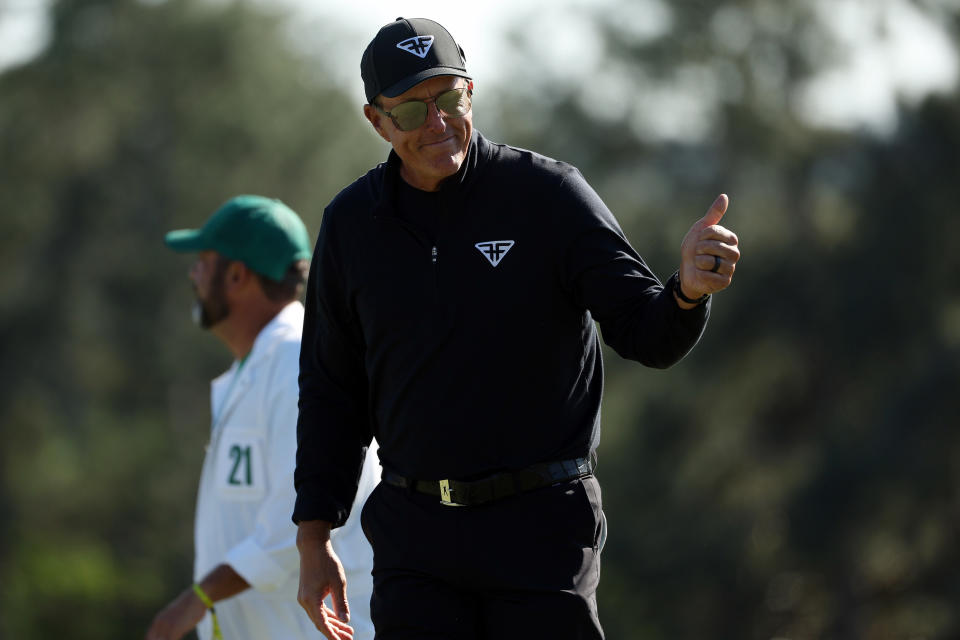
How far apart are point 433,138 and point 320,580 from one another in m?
1.24

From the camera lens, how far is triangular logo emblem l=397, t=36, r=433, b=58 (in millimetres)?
4043

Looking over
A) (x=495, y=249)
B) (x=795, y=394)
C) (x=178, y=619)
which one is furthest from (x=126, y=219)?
(x=495, y=249)

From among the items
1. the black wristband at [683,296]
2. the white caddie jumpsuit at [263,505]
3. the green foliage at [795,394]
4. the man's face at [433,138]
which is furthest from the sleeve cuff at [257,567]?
the green foliage at [795,394]

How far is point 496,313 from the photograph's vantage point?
155 inches

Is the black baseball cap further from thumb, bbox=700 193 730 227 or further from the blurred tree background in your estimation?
the blurred tree background

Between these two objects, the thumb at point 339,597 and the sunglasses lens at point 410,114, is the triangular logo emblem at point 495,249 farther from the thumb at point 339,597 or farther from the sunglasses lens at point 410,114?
the thumb at point 339,597

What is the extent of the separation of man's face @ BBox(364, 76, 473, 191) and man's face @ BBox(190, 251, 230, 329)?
78.2 inches

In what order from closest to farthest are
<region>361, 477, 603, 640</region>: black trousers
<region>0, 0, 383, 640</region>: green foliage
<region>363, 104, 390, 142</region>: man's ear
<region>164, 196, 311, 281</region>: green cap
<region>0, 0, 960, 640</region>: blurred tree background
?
<region>361, 477, 603, 640</region>: black trousers
<region>363, 104, 390, 142</region>: man's ear
<region>164, 196, 311, 281</region>: green cap
<region>0, 0, 960, 640</region>: blurred tree background
<region>0, 0, 383, 640</region>: green foliage

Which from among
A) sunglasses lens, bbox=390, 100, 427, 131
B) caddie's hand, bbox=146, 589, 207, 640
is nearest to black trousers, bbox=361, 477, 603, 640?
sunglasses lens, bbox=390, 100, 427, 131

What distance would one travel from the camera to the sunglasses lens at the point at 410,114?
4051 millimetres

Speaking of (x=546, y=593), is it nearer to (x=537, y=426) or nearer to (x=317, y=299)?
(x=537, y=426)

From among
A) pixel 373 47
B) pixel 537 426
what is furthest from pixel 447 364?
pixel 373 47

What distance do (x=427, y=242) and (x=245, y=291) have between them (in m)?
2.02

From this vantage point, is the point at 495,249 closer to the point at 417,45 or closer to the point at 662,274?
the point at 417,45
